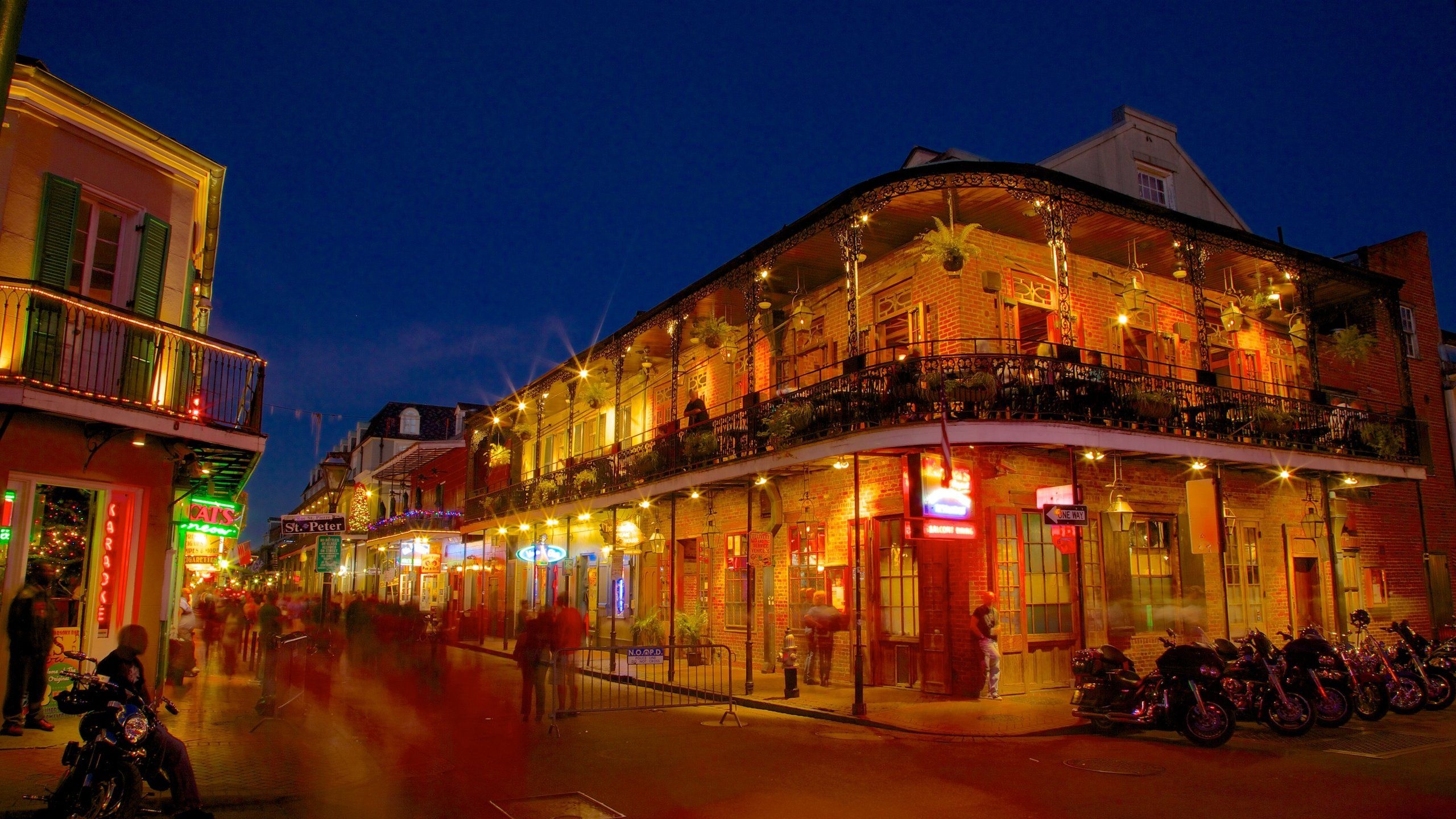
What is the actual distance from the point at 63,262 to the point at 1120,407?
46.8 feet

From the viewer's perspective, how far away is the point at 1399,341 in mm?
18656

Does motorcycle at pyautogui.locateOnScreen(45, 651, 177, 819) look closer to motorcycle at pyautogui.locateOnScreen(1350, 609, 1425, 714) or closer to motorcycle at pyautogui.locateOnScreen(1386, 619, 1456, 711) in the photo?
motorcycle at pyautogui.locateOnScreen(1350, 609, 1425, 714)

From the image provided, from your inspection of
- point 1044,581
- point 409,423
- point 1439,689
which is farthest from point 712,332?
point 409,423

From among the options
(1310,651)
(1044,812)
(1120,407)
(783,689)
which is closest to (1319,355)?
(1120,407)

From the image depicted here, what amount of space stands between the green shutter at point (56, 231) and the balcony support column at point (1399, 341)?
22.4 metres

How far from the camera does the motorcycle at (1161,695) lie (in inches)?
401

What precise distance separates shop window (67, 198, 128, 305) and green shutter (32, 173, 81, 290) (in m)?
0.16

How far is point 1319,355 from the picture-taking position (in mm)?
20562

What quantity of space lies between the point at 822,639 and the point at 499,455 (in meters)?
18.1

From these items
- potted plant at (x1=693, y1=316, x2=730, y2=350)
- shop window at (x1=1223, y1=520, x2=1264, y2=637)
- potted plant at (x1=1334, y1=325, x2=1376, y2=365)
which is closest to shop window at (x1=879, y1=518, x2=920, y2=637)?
potted plant at (x1=693, y1=316, x2=730, y2=350)

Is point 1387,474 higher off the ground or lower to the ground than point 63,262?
lower

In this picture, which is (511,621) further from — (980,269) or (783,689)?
(980,269)

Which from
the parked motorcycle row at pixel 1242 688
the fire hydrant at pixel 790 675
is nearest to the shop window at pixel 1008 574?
the parked motorcycle row at pixel 1242 688

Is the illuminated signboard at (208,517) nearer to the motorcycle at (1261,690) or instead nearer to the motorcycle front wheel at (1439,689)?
the motorcycle at (1261,690)
